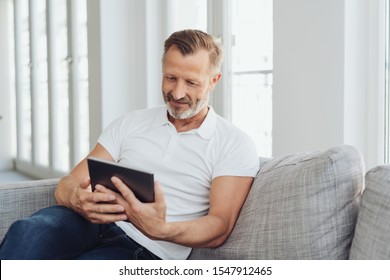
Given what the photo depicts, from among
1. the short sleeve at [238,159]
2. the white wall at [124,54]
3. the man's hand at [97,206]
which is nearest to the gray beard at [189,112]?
the short sleeve at [238,159]

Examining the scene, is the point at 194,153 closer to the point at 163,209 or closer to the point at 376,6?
the point at 163,209

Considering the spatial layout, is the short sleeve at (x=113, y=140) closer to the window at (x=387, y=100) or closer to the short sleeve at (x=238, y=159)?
the short sleeve at (x=238, y=159)

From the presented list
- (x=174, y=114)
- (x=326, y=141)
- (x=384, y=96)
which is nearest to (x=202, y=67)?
(x=174, y=114)

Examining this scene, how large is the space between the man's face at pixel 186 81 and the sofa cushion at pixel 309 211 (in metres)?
0.45

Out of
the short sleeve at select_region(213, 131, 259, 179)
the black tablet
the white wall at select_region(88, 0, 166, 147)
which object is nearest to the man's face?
the short sleeve at select_region(213, 131, 259, 179)

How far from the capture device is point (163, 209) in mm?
1447

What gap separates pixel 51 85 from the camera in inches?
211

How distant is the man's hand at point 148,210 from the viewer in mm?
1433

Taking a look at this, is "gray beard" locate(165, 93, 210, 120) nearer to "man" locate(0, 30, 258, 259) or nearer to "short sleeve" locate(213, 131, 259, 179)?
"man" locate(0, 30, 258, 259)

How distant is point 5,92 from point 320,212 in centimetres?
609

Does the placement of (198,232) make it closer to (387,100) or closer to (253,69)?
(387,100)

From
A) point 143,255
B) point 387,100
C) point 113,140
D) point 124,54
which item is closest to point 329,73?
point 387,100

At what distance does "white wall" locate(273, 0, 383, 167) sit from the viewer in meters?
2.22
